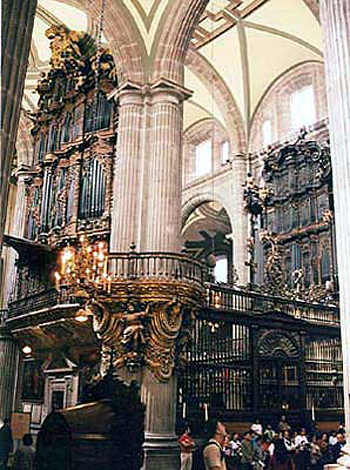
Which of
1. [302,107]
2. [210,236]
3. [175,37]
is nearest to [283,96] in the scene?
[302,107]

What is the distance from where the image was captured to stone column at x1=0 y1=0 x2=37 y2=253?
19.9 feet

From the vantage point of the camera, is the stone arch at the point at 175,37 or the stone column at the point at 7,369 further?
the stone column at the point at 7,369

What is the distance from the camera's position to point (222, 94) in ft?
68.9

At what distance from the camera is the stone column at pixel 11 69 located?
19.9 ft

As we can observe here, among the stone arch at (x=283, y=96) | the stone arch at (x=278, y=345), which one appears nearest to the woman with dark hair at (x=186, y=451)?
the stone arch at (x=278, y=345)

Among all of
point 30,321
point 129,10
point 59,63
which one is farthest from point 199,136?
point 30,321

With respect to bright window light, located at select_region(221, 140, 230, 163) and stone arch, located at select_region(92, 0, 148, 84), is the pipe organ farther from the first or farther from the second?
bright window light, located at select_region(221, 140, 230, 163)

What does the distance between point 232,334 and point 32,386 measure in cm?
801

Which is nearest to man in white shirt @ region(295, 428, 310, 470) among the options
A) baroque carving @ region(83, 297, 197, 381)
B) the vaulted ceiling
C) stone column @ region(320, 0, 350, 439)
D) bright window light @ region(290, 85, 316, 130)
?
baroque carving @ region(83, 297, 197, 381)

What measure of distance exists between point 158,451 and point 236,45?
1365cm

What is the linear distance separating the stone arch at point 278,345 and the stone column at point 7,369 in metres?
8.18

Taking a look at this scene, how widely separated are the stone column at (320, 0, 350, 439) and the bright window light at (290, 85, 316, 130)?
1205cm

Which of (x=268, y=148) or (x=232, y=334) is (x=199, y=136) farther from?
(x=232, y=334)

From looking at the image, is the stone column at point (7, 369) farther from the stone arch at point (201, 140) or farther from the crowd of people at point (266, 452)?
the stone arch at point (201, 140)
